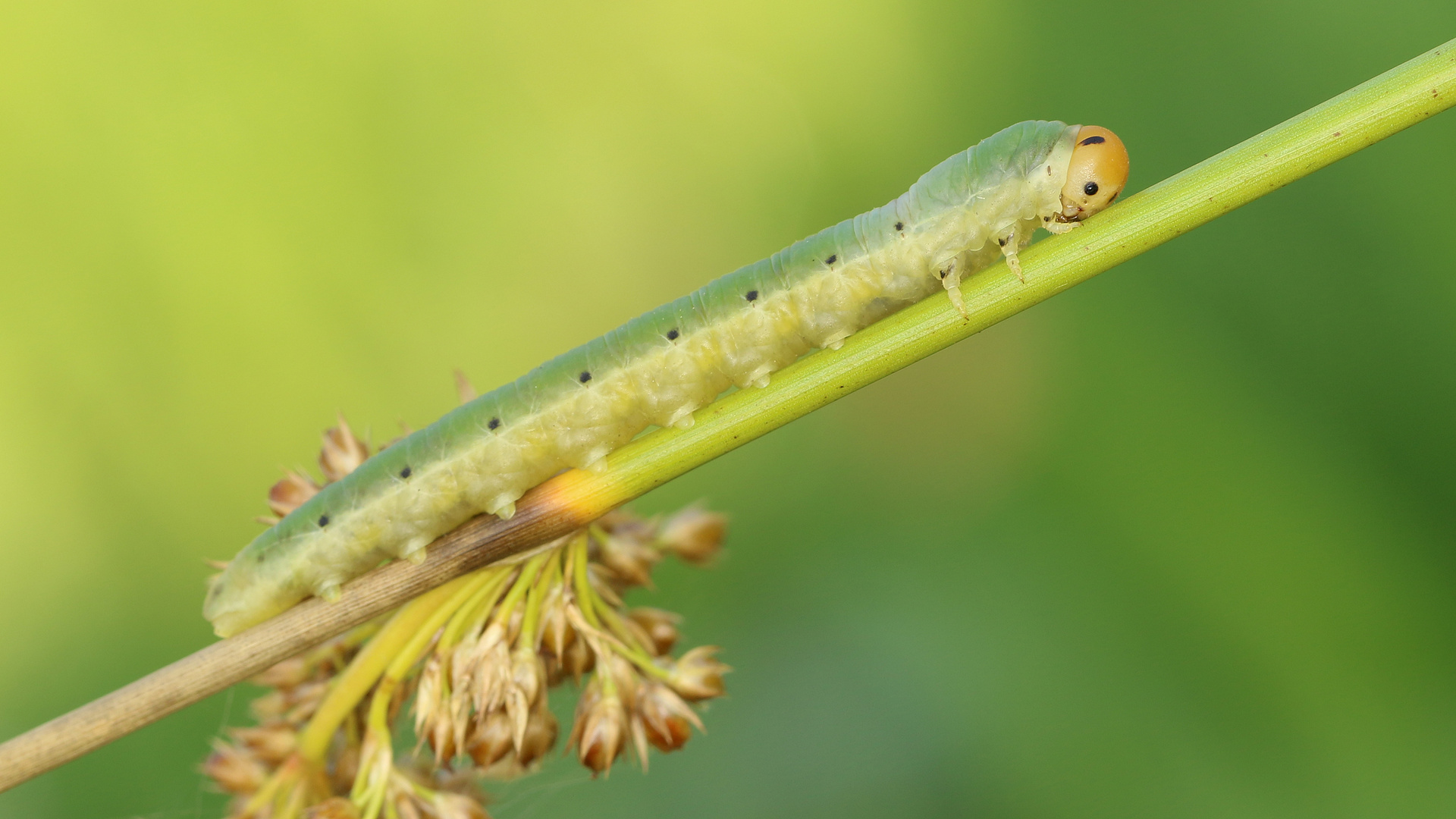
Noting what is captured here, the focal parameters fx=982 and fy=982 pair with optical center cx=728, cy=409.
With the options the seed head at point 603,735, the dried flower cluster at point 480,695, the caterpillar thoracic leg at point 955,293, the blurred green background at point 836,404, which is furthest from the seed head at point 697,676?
the blurred green background at point 836,404

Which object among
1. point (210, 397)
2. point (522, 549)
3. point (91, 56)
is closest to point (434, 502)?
point (522, 549)

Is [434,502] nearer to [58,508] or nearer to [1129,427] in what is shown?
[1129,427]

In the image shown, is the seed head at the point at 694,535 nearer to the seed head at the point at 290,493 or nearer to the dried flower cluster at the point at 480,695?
the dried flower cluster at the point at 480,695

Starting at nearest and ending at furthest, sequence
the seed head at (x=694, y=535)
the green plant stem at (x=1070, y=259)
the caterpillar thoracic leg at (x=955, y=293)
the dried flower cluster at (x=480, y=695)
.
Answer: the green plant stem at (x=1070, y=259) < the caterpillar thoracic leg at (x=955, y=293) < the dried flower cluster at (x=480, y=695) < the seed head at (x=694, y=535)

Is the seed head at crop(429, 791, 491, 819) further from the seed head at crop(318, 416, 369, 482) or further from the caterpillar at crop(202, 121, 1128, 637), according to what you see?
the seed head at crop(318, 416, 369, 482)

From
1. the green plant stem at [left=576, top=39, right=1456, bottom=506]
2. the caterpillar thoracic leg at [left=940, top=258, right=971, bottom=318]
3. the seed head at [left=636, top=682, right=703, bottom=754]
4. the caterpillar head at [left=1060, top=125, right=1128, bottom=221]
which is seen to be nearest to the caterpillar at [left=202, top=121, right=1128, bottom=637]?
the caterpillar head at [left=1060, top=125, right=1128, bottom=221]

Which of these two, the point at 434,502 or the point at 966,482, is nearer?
the point at 434,502
